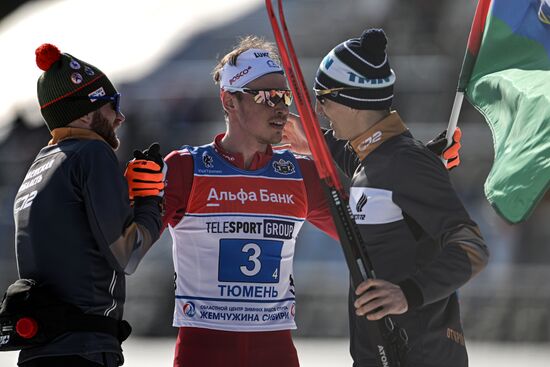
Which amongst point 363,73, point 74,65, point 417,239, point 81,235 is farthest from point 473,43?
point 81,235

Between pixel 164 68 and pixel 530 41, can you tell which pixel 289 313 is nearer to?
pixel 530 41

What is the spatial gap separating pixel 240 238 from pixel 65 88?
0.95 meters

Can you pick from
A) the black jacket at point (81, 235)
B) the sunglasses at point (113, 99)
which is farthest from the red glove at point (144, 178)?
the sunglasses at point (113, 99)

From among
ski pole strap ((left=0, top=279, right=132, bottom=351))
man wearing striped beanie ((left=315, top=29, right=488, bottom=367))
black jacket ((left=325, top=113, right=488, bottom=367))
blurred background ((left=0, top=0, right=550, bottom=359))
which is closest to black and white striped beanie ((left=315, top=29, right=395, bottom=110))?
man wearing striped beanie ((left=315, top=29, right=488, bottom=367))

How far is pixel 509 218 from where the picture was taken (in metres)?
4.45

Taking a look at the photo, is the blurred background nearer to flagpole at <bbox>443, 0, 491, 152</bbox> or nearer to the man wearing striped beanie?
flagpole at <bbox>443, 0, 491, 152</bbox>

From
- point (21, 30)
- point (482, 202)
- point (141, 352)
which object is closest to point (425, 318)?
point (141, 352)

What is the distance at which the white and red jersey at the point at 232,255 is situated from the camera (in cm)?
494

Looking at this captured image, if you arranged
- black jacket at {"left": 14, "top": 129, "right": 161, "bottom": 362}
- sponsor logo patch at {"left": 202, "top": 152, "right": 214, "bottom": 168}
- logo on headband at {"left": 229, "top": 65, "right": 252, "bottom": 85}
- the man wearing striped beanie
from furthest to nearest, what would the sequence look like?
1. logo on headband at {"left": 229, "top": 65, "right": 252, "bottom": 85}
2. sponsor logo patch at {"left": 202, "top": 152, "right": 214, "bottom": 168}
3. black jacket at {"left": 14, "top": 129, "right": 161, "bottom": 362}
4. the man wearing striped beanie

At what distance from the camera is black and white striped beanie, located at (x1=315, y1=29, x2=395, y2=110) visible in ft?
15.4

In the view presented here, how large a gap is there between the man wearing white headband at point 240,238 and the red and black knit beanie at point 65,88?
573 mm

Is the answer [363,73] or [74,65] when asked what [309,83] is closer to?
[363,73]

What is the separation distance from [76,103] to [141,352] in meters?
6.36

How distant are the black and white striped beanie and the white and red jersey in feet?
1.89
